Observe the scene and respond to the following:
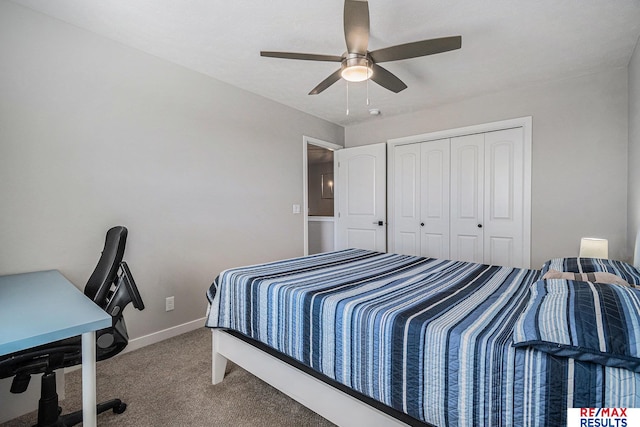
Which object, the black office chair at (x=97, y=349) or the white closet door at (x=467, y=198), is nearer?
the black office chair at (x=97, y=349)

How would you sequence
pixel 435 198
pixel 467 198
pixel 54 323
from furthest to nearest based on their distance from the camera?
pixel 435 198
pixel 467 198
pixel 54 323

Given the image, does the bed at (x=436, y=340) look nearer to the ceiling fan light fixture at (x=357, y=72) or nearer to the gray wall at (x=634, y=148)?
the gray wall at (x=634, y=148)

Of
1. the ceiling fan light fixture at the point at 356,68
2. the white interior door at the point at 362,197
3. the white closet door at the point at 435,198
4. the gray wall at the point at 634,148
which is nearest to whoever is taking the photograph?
the ceiling fan light fixture at the point at 356,68

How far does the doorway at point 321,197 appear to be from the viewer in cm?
523

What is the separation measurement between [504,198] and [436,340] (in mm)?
2848

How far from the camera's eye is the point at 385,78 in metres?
2.16

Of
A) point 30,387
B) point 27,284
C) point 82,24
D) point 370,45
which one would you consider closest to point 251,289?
point 27,284

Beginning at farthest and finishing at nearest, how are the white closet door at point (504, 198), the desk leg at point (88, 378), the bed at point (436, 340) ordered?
the white closet door at point (504, 198) < the desk leg at point (88, 378) < the bed at point (436, 340)

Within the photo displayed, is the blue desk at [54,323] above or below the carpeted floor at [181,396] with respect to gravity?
above

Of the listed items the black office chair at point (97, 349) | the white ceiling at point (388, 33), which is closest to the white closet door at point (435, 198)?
the white ceiling at point (388, 33)

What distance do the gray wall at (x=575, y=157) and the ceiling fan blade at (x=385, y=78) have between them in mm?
1784

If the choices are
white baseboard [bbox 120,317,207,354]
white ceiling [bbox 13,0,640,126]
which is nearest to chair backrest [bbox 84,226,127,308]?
white baseboard [bbox 120,317,207,354]

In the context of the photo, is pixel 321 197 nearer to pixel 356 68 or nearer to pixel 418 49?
pixel 356 68

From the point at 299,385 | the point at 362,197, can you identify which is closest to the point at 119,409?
the point at 299,385
